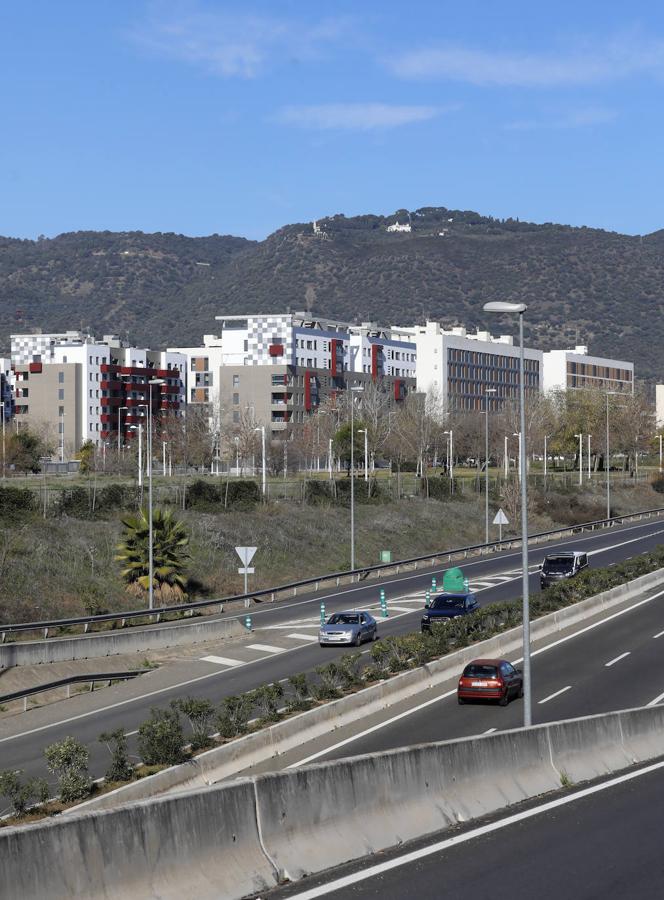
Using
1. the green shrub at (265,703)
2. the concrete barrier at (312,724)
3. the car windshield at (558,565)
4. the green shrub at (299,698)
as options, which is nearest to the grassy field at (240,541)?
the car windshield at (558,565)

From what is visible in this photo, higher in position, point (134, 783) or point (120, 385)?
point (120, 385)

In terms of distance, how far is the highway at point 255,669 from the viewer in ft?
103

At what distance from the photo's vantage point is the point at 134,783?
21703 mm

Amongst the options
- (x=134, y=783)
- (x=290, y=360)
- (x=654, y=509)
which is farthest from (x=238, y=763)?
(x=290, y=360)

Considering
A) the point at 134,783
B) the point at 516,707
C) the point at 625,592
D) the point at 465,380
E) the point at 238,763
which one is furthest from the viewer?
the point at 465,380

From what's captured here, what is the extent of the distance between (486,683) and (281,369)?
120520mm

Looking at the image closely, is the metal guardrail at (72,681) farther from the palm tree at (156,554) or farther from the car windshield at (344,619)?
the palm tree at (156,554)

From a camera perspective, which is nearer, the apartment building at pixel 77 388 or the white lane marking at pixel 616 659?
the white lane marking at pixel 616 659

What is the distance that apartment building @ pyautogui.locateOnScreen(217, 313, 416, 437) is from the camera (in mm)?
152375

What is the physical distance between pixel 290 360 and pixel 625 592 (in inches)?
3937

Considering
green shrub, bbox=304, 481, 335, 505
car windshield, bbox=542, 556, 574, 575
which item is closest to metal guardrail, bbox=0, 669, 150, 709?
car windshield, bbox=542, 556, 574, 575

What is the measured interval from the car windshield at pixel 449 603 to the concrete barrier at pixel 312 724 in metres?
3.50

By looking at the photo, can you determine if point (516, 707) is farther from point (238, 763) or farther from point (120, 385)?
point (120, 385)

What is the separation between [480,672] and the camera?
33.4 meters
